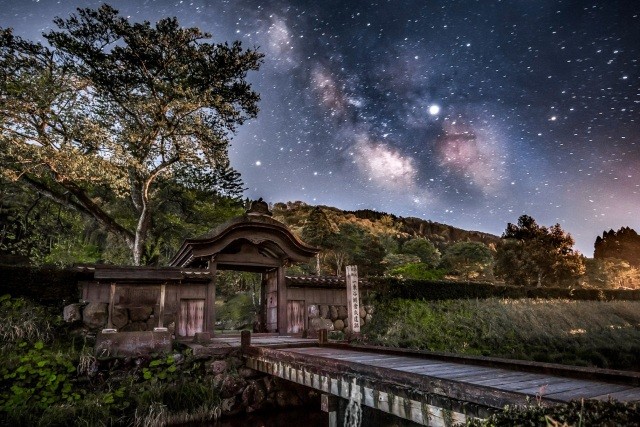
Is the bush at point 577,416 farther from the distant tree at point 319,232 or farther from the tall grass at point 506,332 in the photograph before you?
the distant tree at point 319,232

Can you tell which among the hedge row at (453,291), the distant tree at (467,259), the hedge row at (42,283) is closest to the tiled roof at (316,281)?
the hedge row at (453,291)

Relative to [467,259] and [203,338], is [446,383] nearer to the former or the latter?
[203,338]

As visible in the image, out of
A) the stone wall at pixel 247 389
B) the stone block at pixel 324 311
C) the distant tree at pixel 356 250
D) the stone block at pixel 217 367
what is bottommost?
the stone wall at pixel 247 389

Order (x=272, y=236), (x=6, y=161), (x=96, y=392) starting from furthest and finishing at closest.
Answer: (x=6, y=161) < (x=272, y=236) < (x=96, y=392)

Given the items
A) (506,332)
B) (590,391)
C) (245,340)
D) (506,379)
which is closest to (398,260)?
(506,332)

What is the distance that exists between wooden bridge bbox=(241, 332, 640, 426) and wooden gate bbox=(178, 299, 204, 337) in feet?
22.2

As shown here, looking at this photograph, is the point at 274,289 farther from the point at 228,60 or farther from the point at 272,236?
the point at 228,60

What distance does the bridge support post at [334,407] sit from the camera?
26.1 feet

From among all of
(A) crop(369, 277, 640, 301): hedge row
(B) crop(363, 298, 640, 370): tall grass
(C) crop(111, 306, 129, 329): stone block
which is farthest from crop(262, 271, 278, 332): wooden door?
(C) crop(111, 306, 129, 329): stone block

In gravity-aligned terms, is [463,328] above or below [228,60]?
below

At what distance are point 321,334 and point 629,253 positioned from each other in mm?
66763

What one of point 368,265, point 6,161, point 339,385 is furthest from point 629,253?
point 6,161

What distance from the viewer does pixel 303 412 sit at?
1167 cm

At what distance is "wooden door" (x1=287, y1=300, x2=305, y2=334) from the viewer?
55.0 ft
